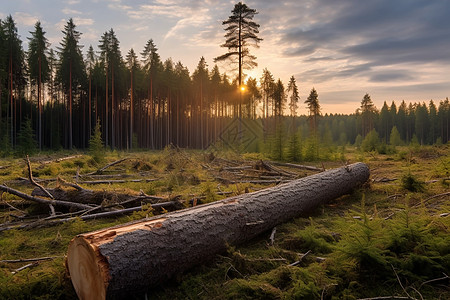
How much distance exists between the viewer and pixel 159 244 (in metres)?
3.12

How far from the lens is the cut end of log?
8.61 ft

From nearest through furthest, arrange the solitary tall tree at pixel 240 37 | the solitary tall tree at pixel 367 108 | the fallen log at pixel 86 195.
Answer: the fallen log at pixel 86 195 < the solitary tall tree at pixel 240 37 < the solitary tall tree at pixel 367 108

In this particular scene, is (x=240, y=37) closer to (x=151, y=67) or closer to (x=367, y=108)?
(x=151, y=67)

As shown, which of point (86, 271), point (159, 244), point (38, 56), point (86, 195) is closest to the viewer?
point (86, 271)

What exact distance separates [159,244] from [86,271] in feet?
2.51

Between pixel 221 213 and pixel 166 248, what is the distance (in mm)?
1115

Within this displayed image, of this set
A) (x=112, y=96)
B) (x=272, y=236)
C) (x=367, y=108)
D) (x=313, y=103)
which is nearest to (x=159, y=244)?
(x=272, y=236)

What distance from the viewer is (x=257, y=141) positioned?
27875mm

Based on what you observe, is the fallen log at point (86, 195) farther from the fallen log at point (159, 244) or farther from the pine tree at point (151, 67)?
the pine tree at point (151, 67)

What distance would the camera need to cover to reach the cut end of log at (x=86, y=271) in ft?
8.61

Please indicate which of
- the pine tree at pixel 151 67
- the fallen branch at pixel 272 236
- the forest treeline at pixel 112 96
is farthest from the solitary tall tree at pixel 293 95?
the fallen branch at pixel 272 236

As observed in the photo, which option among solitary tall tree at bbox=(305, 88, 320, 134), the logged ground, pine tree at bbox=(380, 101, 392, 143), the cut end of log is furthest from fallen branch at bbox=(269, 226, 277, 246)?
pine tree at bbox=(380, 101, 392, 143)

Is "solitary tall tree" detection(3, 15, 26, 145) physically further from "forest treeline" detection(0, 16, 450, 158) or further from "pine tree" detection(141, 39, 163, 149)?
"pine tree" detection(141, 39, 163, 149)

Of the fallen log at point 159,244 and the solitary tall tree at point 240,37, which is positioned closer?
the fallen log at point 159,244
